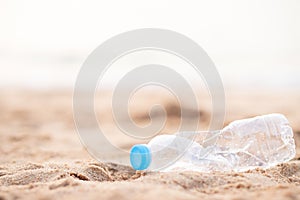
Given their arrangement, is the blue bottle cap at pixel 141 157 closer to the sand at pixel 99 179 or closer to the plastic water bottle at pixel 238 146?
the sand at pixel 99 179

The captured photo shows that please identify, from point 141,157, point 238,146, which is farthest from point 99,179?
point 238,146

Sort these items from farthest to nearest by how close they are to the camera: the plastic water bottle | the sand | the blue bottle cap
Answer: the plastic water bottle → the blue bottle cap → the sand

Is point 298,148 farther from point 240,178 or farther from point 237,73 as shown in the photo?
point 237,73

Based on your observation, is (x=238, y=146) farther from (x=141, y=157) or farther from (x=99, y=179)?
(x=99, y=179)

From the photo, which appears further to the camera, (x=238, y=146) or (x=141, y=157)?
(x=238, y=146)

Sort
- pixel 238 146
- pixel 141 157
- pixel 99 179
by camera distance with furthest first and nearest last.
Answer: pixel 238 146 < pixel 99 179 < pixel 141 157

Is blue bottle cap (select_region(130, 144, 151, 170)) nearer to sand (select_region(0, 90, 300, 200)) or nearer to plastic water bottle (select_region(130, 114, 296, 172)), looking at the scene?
sand (select_region(0, 90, 300, 200))

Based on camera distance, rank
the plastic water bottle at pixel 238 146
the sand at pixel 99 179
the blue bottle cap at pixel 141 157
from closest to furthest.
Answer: the sand at pixel 99 179, the blue bottle cap at pixel 141 157, the plastic water bottle at pixel 238 146

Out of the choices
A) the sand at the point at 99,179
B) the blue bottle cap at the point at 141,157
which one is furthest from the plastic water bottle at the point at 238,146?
the blue bottle cap at the point at 141,157

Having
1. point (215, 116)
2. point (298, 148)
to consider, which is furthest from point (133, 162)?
point (215, 116)

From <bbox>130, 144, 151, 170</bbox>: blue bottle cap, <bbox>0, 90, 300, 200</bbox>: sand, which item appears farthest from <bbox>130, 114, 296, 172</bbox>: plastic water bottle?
<bbox>130, 144, 151, 170</bbox>: blue bottle cap
